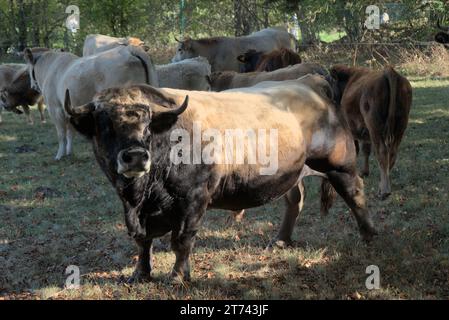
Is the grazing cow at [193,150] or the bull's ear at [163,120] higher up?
the bull's ear at [163,120]

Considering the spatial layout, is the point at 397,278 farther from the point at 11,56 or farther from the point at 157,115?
the point at 11,56

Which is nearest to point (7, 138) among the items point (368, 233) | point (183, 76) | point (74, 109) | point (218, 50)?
point (183, 76)

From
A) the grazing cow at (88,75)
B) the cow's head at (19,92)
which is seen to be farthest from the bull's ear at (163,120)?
the cow's head at (19,92)

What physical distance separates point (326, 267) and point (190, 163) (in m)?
1.63

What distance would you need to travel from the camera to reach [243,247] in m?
5.63

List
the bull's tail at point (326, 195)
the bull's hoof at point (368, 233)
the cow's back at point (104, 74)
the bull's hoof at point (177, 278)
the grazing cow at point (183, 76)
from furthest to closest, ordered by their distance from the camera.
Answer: the grazing cow at point (183, 76), the cow's back at point (104, 74), the bull's tail at point (326, 195), the bull's hoof at point (368, 233), the bull's hoof at point (177, 278)

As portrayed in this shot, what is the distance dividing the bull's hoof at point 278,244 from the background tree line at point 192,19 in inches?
537

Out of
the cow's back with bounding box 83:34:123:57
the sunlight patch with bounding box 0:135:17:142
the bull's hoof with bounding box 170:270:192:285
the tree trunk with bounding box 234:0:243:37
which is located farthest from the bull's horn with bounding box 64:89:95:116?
the tree trunk with bounding box 234:0:243:37

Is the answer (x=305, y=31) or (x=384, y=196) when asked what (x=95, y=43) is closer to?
(x=384, y=196)

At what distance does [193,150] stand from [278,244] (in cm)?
177

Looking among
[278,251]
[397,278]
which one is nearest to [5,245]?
[278,251]

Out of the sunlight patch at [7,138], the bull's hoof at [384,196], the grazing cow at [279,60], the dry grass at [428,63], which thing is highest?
the grazing cow at [279,60]

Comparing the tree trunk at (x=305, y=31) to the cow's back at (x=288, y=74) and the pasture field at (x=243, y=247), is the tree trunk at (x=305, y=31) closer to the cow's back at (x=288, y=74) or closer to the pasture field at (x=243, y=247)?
the cow's back at (x=288, y=74)

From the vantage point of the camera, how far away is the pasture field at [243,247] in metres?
4.61
